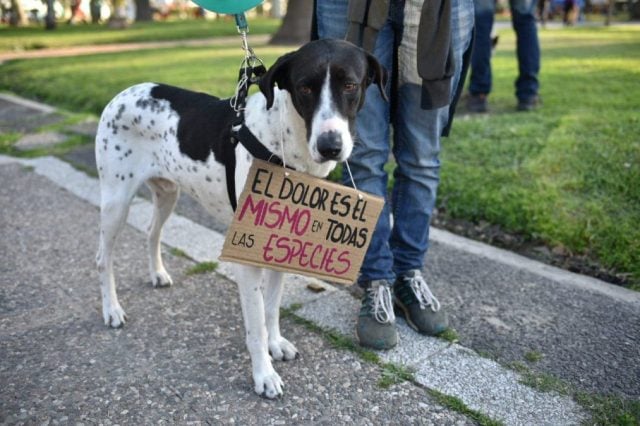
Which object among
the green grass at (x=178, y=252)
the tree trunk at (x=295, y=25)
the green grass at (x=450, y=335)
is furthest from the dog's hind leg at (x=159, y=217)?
the tree trunk at (x=295, y=25)

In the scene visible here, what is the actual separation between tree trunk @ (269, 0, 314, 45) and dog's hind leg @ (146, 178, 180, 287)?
12.6 metres

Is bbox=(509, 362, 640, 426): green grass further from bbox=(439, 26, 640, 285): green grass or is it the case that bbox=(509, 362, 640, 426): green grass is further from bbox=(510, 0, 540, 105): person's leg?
bbox=(510, 0, 540, 105): person's leg

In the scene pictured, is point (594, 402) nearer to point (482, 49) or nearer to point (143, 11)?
point (482, 49)

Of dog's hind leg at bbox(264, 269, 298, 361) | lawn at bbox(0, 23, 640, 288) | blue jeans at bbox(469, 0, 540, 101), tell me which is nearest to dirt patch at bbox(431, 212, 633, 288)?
lawn at bbox(0, 23, 640, 288)

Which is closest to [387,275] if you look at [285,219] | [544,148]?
[285,219]

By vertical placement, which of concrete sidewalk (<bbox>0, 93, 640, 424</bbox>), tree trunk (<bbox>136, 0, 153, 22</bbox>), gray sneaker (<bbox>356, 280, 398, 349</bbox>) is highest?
tree trunk (<bbox>136, 0, 153, 22</bbox>)

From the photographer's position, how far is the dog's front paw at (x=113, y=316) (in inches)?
118

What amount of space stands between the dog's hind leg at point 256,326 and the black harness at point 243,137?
1.16 ft

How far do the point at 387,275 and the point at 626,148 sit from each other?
283cm

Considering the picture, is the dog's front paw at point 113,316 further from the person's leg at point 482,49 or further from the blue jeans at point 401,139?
the person's leg at point 482,49

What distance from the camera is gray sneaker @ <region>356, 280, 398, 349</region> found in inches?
108

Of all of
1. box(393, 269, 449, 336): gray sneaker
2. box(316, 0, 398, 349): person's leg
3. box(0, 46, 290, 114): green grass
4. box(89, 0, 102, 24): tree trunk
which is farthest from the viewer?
box(89, 0, 102, 24): tree trunk

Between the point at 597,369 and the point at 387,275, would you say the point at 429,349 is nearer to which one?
the point at 387,275

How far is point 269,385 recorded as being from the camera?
244 cm
